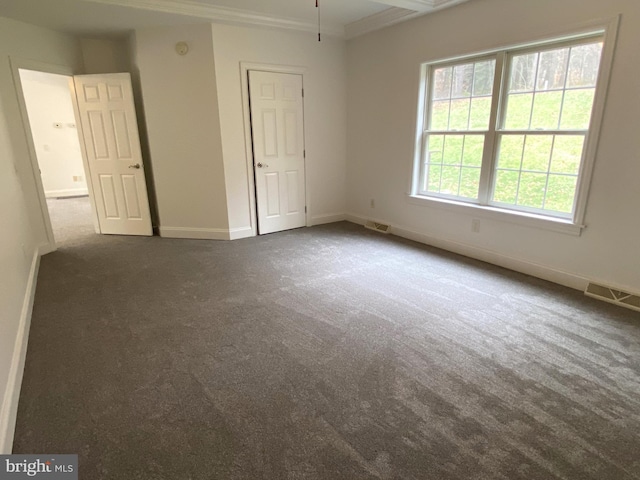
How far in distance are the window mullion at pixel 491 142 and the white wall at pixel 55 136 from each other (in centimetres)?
791

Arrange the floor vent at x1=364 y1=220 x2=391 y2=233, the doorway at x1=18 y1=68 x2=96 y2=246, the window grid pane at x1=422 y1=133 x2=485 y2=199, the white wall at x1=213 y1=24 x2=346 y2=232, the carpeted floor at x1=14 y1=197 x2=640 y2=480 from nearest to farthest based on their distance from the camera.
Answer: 1. the carpeted floor at x1=14 y1=197 x2=640 y2=480
2. the window grid pane at x1=422 y1=133 x2=485 y2=199
3. the white wall at x1=213 y1=24 x2=346 y2=232
4. the floor vent at x1=364 y1=220 x2=391 y2=233
5. the doorway at x1=18 y1=68 x2=96 y2=246

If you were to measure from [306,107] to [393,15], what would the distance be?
156cm

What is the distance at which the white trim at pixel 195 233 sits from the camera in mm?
4902

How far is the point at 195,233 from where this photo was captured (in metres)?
4.97

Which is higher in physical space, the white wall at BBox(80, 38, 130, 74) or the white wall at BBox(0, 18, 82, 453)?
the white wall at BBox(80, 38, 130, 74)

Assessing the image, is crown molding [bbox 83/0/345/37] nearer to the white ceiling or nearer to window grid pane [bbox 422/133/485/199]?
the white ceiling

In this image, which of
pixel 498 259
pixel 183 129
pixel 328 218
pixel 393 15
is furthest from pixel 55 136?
pixel 498 259

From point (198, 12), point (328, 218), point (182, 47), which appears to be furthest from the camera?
point (328, 218)

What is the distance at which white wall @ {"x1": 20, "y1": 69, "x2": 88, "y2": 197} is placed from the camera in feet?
24.7

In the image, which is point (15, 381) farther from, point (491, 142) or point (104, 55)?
point (104, 55)

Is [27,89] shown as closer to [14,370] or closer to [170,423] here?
[14,370]

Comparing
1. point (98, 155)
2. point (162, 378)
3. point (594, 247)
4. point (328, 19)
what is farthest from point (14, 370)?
point (328, 19)

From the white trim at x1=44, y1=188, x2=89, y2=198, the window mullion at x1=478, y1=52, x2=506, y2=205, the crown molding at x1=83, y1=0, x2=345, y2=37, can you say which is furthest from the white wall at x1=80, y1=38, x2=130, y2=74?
the window mullion at x1=478, y1=52, x2=506, y2=205

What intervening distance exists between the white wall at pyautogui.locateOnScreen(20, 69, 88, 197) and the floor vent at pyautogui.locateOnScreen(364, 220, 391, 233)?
6.49 meters
